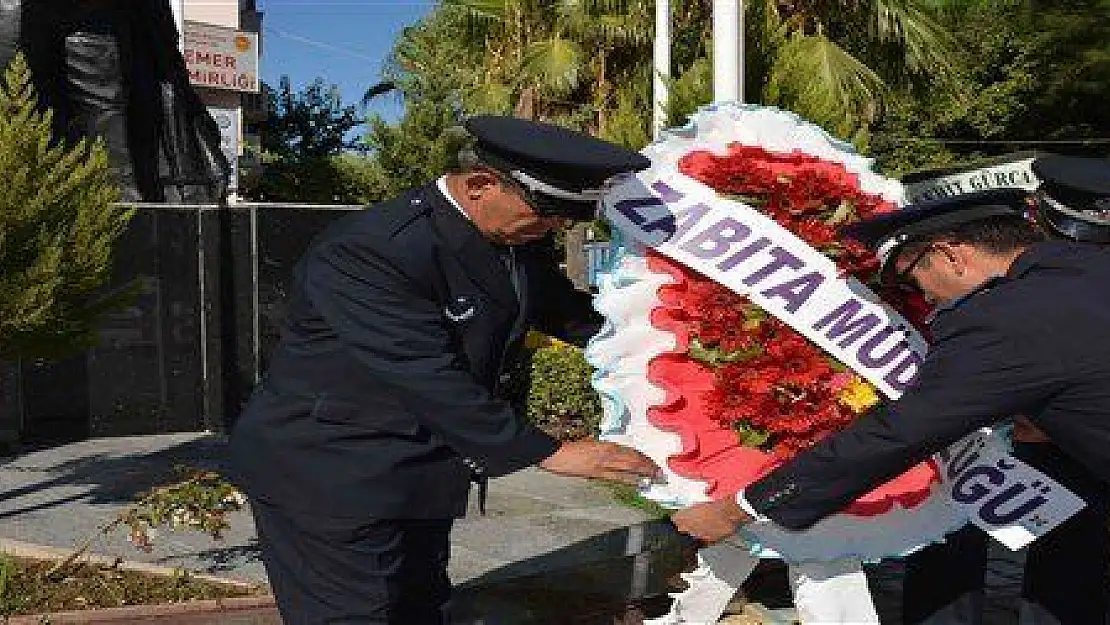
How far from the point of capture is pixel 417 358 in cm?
265

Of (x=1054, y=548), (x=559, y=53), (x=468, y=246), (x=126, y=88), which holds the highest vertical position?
(x=559, y=53)

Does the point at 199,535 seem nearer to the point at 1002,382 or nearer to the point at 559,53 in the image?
the point at 1002,382

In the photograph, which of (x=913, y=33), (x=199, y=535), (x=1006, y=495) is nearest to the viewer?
(x=1006, y=495)

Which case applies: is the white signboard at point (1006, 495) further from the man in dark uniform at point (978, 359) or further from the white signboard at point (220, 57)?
the white signboard at point (220, 57)

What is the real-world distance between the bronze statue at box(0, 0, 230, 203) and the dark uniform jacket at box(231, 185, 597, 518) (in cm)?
796

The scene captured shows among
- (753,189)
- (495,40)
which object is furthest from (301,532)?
(495,40)

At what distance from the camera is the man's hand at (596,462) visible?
9.09 ft

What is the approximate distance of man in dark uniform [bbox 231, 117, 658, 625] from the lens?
105 inches

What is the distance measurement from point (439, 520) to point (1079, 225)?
176 cm

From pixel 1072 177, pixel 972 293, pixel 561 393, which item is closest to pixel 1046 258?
pixel 972 293

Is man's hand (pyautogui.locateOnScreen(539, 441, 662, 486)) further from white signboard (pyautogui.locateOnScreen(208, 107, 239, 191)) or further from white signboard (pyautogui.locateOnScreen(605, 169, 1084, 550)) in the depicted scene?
white signboard (pyautogui.locateOnScreen(208, 107, 239, 191))

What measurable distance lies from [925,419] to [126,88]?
907 centimetres

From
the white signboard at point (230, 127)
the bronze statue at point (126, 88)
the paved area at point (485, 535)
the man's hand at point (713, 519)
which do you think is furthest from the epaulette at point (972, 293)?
the white signboard at point (230, 127)

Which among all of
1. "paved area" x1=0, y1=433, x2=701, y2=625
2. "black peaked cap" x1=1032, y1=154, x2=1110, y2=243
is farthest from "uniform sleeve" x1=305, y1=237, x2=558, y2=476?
"paved area" x1=0, y1=433, x2=701, y2=625
